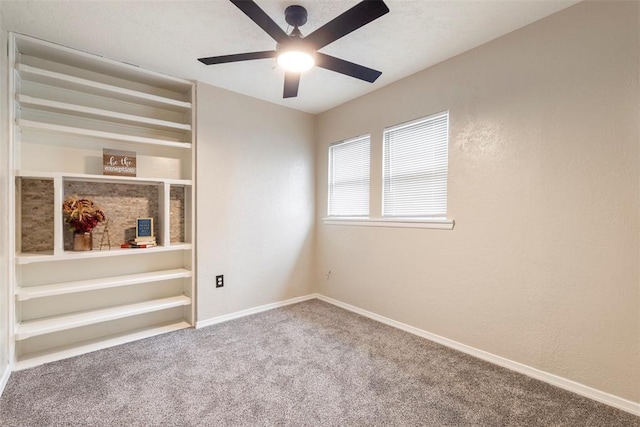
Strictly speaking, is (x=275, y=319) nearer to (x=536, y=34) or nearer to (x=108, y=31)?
(x=108, y=31)

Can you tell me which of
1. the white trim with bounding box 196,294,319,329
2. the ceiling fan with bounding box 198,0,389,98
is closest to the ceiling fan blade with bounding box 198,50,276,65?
the ceiling fan with bounding box 198,0,389,98

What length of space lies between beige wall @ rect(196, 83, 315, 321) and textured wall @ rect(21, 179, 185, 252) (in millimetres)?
335

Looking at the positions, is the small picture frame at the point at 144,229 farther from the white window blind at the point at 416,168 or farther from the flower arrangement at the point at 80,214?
the white window blind at the point at 416,168

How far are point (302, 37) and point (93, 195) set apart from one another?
2.27 metres

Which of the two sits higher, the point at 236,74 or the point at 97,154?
the point at 236,74

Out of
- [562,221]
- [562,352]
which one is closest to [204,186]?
[562,221]

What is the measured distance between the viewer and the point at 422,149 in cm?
277

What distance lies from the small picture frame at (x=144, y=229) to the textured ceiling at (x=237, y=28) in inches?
55.4

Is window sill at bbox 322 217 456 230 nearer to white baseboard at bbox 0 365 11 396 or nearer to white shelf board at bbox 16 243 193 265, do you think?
white shelf board at bbox 16 243 193 265

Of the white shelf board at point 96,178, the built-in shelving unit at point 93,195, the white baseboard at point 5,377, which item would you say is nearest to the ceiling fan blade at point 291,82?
the built-in shelving unit at point 93,195

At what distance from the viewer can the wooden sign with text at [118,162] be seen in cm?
252

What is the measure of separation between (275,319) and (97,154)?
230cm

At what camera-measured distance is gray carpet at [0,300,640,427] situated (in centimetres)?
166

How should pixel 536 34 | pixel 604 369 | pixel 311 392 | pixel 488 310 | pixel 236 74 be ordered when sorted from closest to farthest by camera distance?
pixel 604 369 → pixel 311 392 → pixel 536 34 → pixel 488 310 → pixel 236 74
